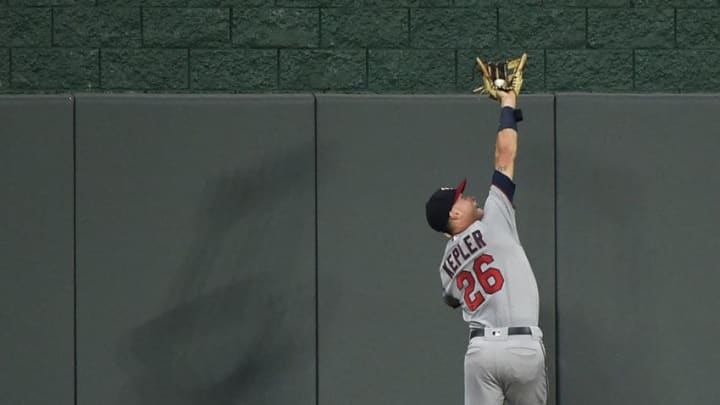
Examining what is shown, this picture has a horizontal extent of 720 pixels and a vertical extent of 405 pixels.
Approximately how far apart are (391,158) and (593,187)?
4.16ft

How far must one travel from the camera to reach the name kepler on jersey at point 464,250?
712 cm

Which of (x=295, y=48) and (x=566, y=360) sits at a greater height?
(x=295, y=48)

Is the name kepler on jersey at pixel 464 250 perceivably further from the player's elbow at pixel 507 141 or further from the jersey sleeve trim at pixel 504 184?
the player's elbow at pixel 507 141

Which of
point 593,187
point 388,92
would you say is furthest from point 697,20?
point 388,92

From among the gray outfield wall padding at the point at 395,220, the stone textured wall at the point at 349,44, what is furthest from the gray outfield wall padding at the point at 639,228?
the stone textured wall at the point at 349,44

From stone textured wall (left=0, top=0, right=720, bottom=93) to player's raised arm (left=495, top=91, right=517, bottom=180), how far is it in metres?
1.87

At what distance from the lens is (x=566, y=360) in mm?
8805

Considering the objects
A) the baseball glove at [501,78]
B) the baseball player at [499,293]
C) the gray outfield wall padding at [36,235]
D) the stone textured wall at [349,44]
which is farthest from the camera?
the stone textured wall at [349,44]

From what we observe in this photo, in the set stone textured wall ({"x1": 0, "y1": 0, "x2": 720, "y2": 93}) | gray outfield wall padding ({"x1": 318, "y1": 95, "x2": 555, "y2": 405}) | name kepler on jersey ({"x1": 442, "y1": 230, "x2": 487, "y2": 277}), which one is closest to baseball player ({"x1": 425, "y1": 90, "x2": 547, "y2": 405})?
name kepler on jersey ({"x1": 442, "y1": 230, "x2": 487, "y2": 277})

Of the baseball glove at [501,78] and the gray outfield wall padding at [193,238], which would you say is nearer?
the baseball glove at [501,78]

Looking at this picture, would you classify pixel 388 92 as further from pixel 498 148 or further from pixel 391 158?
pixel 498 148

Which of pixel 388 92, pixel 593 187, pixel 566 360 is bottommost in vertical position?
pixel 566 360

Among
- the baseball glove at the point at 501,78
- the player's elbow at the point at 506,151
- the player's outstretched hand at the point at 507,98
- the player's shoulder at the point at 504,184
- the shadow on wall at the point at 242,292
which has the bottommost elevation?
the shadow on wall at the point at 242,292

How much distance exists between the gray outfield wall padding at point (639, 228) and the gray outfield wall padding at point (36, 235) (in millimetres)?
3075
